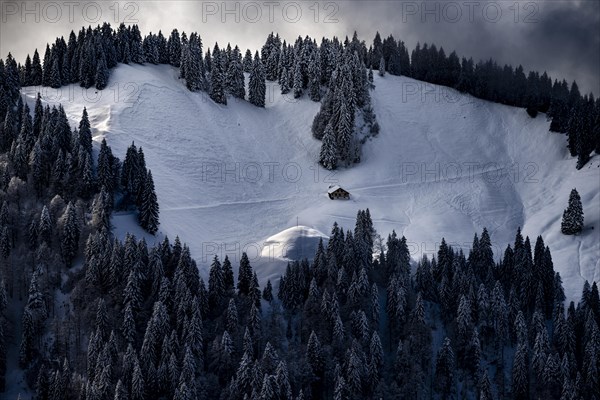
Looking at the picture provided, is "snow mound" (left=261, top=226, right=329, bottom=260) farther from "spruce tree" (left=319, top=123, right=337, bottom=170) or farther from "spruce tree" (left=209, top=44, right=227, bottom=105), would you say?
"spruce tree" (left=209, top=44, right=227, bottom=105)

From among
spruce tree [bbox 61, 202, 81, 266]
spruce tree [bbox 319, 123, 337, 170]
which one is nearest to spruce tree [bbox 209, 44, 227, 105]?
spruce tree [bbox 319, 123, 337, 170]

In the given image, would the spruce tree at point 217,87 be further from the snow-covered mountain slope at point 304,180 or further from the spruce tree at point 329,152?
the spruce tree at point 329,152

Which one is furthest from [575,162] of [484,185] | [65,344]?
[65,344]

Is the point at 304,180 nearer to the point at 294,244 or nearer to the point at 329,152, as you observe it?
the point at 329,152

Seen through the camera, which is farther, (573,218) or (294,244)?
(573,218)

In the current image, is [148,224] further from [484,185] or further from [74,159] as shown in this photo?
[484,185]

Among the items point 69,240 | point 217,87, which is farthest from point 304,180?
point 69,240
